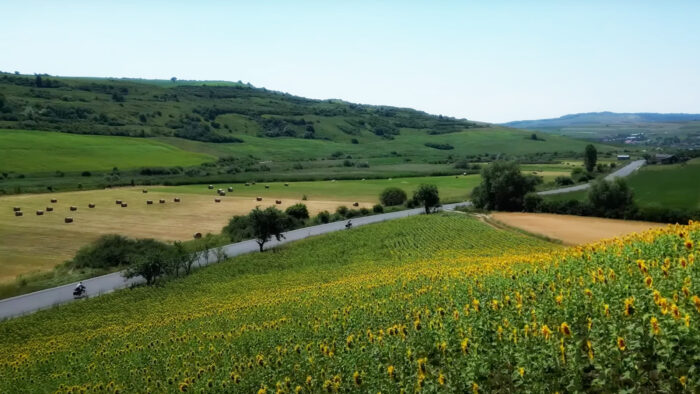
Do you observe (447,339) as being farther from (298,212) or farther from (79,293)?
(298,212)

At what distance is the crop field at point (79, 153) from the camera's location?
472 ft

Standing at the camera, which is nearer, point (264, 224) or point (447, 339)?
point (447, 339)

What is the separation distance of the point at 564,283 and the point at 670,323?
16.0 feet

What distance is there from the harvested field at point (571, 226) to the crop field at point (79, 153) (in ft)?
382

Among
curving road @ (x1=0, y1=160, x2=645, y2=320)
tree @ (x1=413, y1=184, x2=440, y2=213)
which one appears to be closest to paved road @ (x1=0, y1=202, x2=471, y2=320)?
curving road @ (x1=0, y1=160, x2=645, y2=320)

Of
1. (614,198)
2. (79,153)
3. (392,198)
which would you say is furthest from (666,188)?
(79,153)

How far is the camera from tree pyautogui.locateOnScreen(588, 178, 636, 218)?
8631 centimetres

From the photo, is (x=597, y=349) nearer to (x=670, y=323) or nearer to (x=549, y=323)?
(x=670, y=323)

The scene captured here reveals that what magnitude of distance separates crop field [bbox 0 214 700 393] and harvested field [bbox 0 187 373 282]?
43.3 m

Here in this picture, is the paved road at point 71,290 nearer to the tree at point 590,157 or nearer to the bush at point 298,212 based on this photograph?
the bush at point 298,212

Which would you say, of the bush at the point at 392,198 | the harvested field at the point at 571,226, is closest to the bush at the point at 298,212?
the bush at the point at 392,198

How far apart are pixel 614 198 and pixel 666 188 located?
95.6ft

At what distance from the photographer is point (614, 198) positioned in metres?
86.8

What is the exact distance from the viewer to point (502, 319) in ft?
38.4
